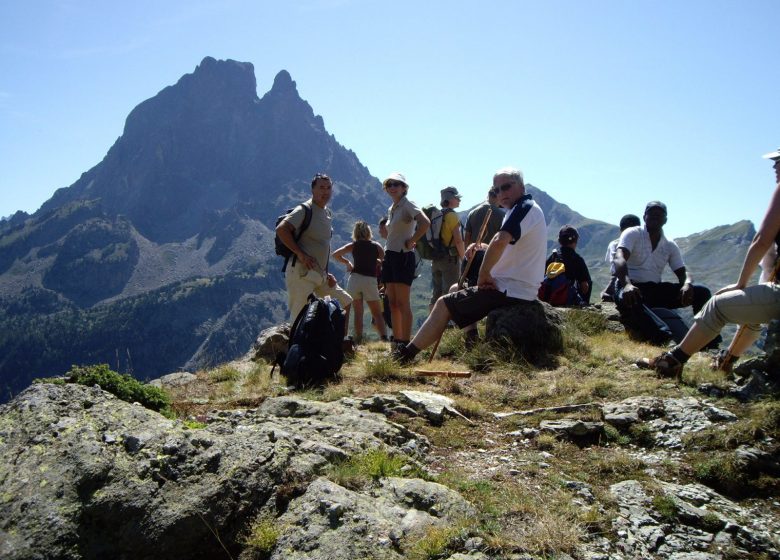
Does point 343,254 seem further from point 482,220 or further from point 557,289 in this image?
point 557,289

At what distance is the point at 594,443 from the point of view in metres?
5.56

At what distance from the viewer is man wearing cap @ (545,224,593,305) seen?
12727 millimetres

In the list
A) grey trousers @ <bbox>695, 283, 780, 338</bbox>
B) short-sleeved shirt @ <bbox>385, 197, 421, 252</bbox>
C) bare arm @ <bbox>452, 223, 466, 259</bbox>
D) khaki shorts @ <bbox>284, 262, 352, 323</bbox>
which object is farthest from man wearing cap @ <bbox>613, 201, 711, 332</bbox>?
khaki shorts @ <bbox>284, 262, 352, 323</bbox>

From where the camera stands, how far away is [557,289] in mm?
12266

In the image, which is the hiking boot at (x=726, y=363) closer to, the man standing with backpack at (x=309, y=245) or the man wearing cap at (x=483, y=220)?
the man standing with backpack at (x=309, y=245)

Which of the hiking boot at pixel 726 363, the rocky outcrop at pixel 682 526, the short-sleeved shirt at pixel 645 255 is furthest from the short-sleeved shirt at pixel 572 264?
the rocky outcrop at pixel 682 526

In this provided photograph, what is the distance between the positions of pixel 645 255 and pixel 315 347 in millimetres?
6481

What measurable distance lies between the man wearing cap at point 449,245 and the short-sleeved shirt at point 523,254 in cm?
386

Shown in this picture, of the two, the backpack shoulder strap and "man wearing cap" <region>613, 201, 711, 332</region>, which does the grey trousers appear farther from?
the backpack shoulder strap

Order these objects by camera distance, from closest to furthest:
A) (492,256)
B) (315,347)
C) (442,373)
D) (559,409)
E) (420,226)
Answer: (559,409) → (442,373) → (315,347) → (492,256) → (420,226)

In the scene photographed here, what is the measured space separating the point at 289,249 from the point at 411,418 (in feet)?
15.7

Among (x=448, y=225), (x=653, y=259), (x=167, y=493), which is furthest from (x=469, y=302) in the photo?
(x=167, y=493)

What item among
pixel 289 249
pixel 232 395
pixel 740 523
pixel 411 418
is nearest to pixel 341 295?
pixel 289 249

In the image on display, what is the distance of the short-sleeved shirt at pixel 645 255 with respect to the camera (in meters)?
10.5
